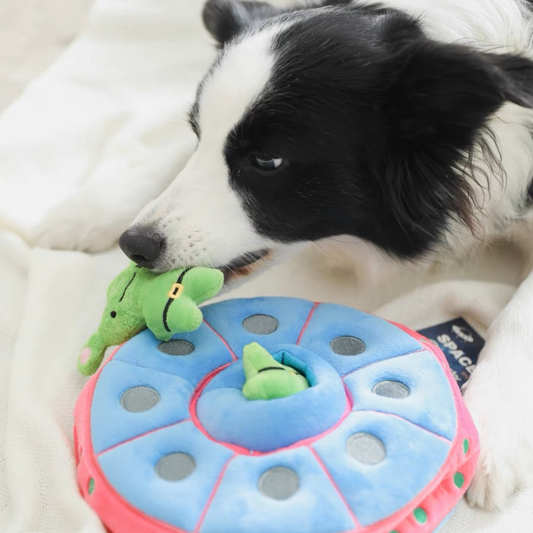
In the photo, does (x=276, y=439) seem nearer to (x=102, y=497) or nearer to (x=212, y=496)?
(x=212, y=496)

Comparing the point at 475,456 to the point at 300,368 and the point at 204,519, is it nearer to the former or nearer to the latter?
the point at 300,368

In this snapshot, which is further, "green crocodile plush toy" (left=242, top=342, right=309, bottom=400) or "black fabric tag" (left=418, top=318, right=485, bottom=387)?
"black fabric tag" (left=418, top=318, right=485, bottom=387)

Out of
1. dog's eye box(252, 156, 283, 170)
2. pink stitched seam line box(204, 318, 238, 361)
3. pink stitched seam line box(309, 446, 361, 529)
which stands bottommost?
pink stitched seam line box(204, 318, 238, 361)

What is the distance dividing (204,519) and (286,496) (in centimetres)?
11

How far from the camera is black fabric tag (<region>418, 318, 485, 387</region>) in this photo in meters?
1.37

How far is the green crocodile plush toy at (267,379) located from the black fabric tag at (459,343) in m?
0.45

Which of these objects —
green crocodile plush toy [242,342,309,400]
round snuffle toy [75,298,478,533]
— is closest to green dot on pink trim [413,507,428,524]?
round snuffle toy [75,298,478,533]

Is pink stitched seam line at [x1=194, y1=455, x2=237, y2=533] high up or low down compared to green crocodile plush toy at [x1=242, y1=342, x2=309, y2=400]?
down

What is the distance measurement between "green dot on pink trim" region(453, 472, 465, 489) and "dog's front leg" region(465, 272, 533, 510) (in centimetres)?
8

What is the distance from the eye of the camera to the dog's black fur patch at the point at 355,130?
1.21 meters

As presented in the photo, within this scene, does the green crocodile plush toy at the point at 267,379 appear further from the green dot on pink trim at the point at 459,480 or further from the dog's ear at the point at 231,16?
the dog's ear at the point at 231,16

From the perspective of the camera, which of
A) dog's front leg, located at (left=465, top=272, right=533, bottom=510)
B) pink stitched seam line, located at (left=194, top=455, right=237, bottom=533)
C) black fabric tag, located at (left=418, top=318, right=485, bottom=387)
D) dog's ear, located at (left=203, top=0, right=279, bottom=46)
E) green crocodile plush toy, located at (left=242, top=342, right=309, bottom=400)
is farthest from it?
dog's ear, located at (left=203, top=0, right=279, bottom=46)

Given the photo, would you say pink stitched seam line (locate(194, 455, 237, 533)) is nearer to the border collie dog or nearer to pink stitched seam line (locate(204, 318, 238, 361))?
pink stitched seam line (locate(204, 318, 238, 361))

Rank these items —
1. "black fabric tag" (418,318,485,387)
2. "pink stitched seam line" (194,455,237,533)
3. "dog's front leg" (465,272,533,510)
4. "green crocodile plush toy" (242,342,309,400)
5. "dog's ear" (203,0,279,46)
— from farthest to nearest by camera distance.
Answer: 1. "dog's ear" (203,0,279,46)
2. "black fabric tag" (418,318,485,387)
3. "dog's front leg" (465,272,533,510)
4. "green crocodile plush toy" (242,342,309,400)
5. "pink stitched seam line" (194,455,237,533)
